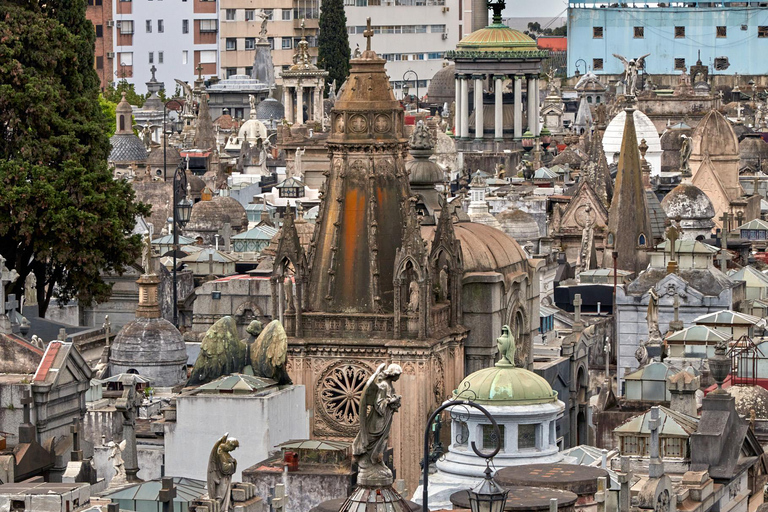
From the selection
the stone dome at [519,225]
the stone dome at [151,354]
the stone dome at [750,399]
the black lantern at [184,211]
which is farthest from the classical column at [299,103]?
the stone dome at [750,399]

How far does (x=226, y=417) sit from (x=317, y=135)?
108 m

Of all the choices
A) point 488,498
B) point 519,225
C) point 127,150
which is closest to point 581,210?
point 519,225

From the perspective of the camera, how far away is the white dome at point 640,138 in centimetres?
16588

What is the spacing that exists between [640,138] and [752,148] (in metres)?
16.9

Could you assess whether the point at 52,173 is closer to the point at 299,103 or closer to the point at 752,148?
the point at 752,148

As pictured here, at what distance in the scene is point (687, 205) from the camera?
123m

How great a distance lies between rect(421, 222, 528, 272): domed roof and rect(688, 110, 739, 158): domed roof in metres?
80.5

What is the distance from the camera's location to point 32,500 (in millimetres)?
41531

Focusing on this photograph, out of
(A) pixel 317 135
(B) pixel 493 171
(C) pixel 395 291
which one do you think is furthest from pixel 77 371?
(B) pixel 493 171

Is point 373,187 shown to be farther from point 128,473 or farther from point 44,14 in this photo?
point 44,14

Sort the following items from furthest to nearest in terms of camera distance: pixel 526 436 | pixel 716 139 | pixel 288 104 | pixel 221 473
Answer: pixel 288 104
pixel 716 139
pixel 526 436
pixel 221 473

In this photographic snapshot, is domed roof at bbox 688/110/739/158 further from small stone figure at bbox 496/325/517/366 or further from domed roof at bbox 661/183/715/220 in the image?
small stone figure at bbox 496/325/517/366

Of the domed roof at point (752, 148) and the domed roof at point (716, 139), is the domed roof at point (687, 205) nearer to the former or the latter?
the domed roof at point (716, 139)

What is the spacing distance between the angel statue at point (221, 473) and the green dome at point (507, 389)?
10.1 meters
